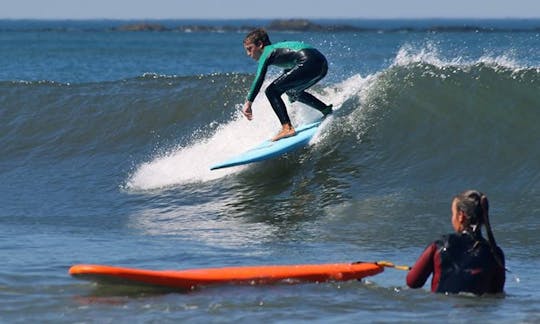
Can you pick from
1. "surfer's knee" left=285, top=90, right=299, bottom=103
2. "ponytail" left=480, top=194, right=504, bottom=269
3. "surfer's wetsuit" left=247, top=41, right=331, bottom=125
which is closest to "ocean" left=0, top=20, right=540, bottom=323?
"ponytail" left=480, top=194, right=504, bottom=269

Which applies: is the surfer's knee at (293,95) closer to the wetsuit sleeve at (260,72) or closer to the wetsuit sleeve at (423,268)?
the wetsuit sleeve at (260,72)

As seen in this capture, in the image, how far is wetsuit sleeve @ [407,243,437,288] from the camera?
6531 mm

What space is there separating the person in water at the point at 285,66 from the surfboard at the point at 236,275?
407 cm

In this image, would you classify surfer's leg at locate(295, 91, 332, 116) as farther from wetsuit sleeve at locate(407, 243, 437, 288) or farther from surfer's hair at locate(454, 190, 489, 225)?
surfer's hair at locate(454, 190, 489, 225)

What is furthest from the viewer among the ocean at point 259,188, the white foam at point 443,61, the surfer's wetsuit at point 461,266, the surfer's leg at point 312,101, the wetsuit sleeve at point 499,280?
the white foam at point 443,61

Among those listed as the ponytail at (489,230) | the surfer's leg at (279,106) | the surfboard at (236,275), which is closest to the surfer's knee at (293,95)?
the surfer's leg at (279,106)

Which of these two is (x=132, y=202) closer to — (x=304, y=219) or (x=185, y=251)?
(x=304, y=219)

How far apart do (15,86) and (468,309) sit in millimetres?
12855

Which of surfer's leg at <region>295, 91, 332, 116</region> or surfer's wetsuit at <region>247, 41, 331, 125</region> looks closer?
surfer's wetsuit at <region>247, 41, 331, 125</region>

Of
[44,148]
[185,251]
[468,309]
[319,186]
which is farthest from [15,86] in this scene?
[468,309]

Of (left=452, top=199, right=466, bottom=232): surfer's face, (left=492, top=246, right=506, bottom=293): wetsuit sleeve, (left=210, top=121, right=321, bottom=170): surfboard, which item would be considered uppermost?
(left=210, top=121, right=321, bottom=170): surfboard

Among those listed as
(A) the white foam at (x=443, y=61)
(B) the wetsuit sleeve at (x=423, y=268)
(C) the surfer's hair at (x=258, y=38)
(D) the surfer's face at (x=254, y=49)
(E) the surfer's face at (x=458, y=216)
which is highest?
(A) the white foam at (x=443, y=61)

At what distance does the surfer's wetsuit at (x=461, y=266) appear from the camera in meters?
6.50

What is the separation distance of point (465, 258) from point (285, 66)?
5261 millimetres
